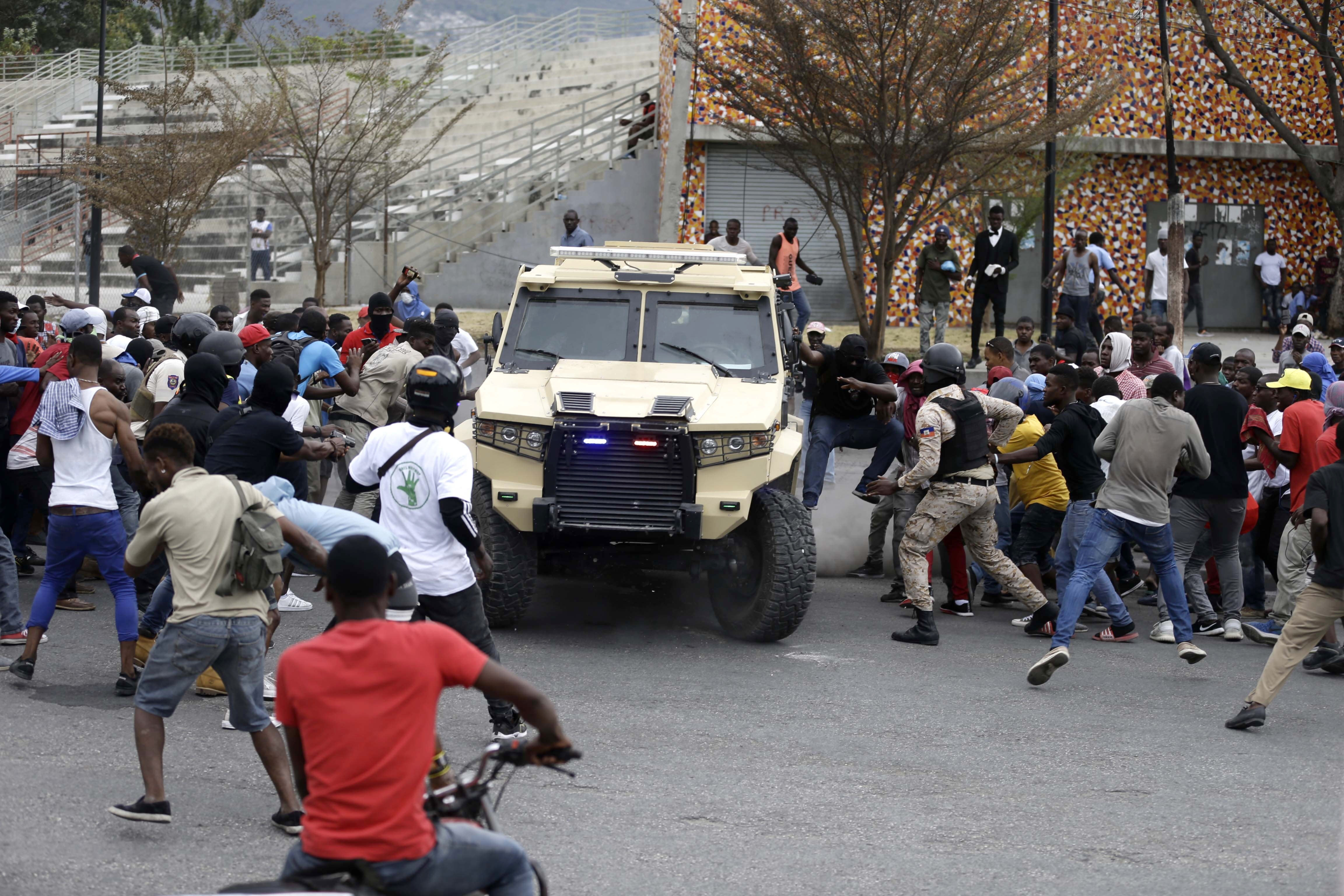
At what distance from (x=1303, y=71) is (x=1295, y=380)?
60.3 ft

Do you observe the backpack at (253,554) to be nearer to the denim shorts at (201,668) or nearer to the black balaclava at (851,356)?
the denim shorts at (201,668)

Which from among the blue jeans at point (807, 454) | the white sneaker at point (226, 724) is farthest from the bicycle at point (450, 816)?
the blue jeans at point (807, 454)

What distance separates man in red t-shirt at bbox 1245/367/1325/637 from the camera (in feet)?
30.7

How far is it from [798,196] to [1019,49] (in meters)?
9.05

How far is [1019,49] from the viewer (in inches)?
609

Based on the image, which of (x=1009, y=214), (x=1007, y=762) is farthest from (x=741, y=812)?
(x=1009, y=214)

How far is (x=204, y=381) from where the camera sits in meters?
7.07

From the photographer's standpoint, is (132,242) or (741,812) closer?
(741,812)

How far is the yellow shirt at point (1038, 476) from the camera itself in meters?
9.88

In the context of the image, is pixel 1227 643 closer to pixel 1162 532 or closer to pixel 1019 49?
pixel 1162 532

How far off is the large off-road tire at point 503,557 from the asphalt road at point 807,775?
0.83 feet

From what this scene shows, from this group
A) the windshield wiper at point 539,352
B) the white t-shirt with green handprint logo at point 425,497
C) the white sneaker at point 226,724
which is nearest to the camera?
the white t-shirt with green handprint logo at point 425,497

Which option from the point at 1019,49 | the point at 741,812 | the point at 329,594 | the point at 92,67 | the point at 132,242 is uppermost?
the point at 92,67

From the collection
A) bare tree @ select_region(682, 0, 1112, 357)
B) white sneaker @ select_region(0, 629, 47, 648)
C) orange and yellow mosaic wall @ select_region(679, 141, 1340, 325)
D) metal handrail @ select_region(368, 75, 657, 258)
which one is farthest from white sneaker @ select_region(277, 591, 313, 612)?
metal handrail @ select_region(368, 75, 657, 258)
